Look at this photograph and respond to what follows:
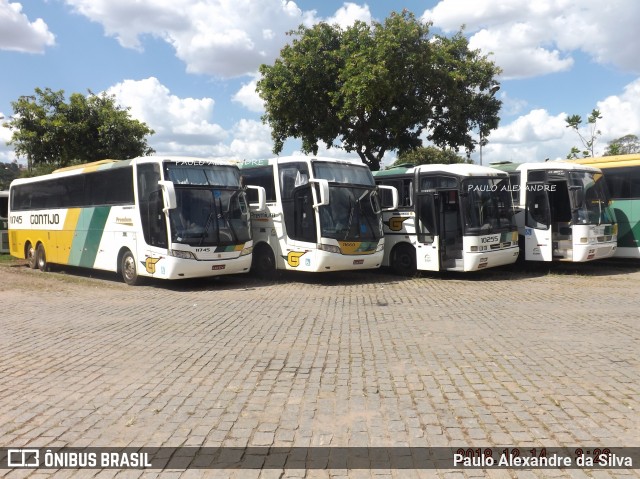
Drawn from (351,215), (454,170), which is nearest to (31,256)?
(351,215)

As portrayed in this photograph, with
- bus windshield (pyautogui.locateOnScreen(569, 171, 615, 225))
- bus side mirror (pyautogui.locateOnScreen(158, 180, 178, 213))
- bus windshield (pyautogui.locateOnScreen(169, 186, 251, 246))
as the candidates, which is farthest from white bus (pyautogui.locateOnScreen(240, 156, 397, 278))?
bus windshield (pyautogui.locateOnScreen(569, 171, 615, 225))

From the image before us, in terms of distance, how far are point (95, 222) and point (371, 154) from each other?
39.1 feet

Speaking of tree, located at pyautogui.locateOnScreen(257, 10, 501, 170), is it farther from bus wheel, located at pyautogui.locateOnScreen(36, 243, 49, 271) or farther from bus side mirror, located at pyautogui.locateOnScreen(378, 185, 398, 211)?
bus wheel, located at pyautogui.locateOnScreen(36, 243, 49, 271)

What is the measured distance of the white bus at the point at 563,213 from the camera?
1570cm

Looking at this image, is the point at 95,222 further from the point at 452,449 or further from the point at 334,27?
the point at 452,449

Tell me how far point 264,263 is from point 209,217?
9.40 ft

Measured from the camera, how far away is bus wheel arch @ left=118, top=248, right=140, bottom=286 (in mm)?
14852

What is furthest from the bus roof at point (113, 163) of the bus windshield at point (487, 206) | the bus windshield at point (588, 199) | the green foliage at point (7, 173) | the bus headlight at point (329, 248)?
the green foliage at point (7, 173)

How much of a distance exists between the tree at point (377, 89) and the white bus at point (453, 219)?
521 cm

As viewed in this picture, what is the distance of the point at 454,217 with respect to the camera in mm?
15320

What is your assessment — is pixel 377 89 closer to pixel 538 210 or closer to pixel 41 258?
pixel 538 210

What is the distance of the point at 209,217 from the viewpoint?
14.1m

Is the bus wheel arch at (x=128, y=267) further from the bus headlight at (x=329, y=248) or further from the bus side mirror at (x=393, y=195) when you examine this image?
the bus side mirror at (x=393, y=195)

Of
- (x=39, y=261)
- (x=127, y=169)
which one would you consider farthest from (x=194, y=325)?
(x=39, y=261)
